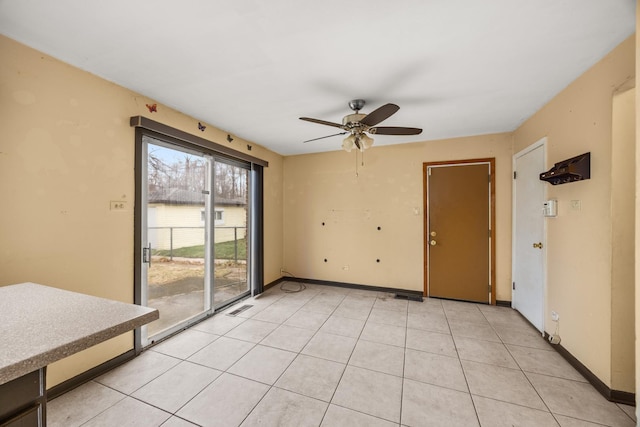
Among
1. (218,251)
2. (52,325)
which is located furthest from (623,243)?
(218,251)

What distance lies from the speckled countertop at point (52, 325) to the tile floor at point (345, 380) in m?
1.15

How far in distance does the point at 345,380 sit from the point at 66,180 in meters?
2.79

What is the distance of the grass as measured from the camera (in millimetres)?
2985

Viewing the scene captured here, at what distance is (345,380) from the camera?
2.05 m

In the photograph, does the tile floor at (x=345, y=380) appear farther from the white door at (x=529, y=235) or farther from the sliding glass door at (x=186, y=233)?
the sliding glass door at (x=186, y=233)

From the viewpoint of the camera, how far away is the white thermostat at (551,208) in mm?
2473

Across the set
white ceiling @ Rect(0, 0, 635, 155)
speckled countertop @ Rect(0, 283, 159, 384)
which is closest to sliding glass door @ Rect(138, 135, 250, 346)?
white ceiling @ Rect(0, 0, 635, 155)

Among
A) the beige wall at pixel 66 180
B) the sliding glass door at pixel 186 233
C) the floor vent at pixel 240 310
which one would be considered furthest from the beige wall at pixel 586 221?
the beige wall at pixel 66 180

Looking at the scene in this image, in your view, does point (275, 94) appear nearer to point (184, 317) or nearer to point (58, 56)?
point (58, 56)

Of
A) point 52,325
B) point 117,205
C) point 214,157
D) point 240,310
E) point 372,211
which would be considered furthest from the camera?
point 372,211

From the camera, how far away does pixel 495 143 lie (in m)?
3.68

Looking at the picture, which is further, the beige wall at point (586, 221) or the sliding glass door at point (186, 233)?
the sliding glass door at point (186, 233)

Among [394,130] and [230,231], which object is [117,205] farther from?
[394,130]

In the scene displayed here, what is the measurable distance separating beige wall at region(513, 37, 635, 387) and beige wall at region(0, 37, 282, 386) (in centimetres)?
403
